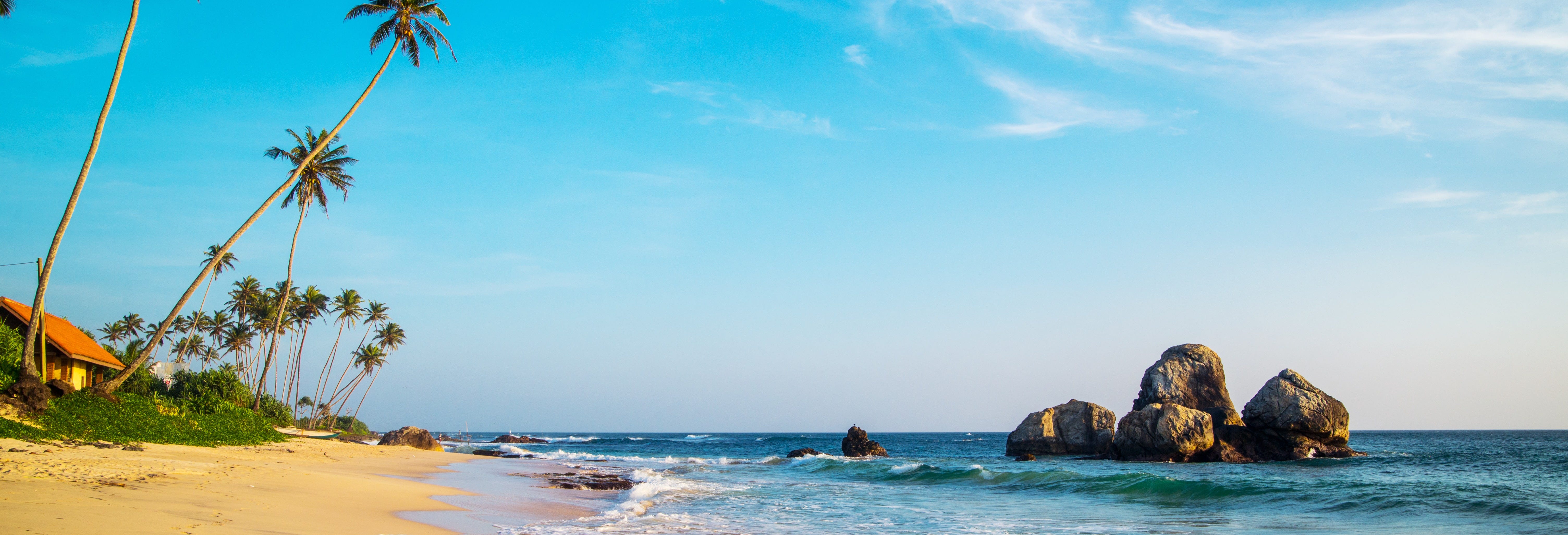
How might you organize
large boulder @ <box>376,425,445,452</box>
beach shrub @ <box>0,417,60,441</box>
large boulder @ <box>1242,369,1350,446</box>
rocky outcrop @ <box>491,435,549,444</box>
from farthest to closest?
1. rocky outcrop @ <box>491,435,549,444</box>
2. large boulder @ <box>376,425,445,452</box>
3. large boulder @ <box>1242,369,1350,446</box>
4. beach shrub @ <box>0,417,60,441</box>

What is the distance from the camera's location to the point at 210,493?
11.2 m

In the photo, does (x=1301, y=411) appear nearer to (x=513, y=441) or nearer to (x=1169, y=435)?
(x=1169, y=435)

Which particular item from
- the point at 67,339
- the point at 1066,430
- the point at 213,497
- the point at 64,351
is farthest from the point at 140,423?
the point at 1066,430

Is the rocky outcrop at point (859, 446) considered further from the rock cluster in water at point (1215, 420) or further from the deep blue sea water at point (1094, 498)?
the rock cluster in water at point (1215, 420)

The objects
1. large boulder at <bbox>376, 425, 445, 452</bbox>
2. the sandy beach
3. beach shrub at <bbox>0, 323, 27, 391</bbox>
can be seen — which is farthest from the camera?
large boulder at <bbox>376, 425, 445, 452</bbox>

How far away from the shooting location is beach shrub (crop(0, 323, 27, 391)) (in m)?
19.5

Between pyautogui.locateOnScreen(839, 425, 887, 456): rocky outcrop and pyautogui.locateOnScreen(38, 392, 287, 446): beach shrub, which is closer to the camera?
pyautogui.locateOnScreen(38, 392, 287, 446): beach shrub

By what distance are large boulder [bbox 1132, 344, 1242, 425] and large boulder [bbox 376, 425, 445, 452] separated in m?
40.4

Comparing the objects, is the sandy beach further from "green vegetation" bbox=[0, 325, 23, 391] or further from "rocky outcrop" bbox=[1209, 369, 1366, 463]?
"rocky outcrop" bbox=[1209, 369, 1366, 463]

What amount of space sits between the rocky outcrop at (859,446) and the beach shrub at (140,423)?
30957 millimetres

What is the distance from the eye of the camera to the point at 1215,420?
37.0m

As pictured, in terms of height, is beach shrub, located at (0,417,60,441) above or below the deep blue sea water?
above

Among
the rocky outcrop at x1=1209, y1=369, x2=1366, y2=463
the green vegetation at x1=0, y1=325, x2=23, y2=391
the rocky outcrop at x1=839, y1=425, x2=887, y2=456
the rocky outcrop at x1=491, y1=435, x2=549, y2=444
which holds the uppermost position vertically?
the green vegetation at x1=0, y1=325, x2=23, y2=391

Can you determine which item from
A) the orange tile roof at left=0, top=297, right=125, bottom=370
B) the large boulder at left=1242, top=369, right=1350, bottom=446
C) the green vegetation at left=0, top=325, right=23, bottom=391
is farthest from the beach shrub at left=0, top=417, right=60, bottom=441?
the large boulder at left=1242, top=369, right=1350, bottom=446
